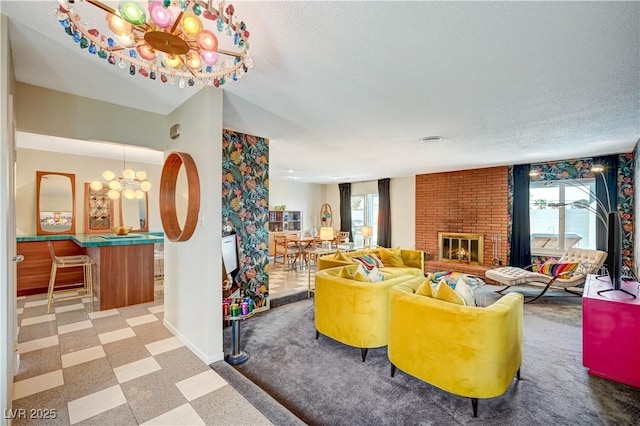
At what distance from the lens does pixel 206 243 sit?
2486 millimetres

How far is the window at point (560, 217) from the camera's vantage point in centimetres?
523

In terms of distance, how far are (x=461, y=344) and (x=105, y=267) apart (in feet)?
13.5

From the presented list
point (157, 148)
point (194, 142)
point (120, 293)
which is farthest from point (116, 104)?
point (120, 293)

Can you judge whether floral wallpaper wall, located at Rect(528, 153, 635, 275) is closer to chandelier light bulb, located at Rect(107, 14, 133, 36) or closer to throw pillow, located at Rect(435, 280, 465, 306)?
throw pillow, located at Rect(435, 280, 465, 306)

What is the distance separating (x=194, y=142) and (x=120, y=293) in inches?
99.5

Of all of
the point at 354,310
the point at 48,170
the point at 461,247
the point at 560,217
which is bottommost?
the point at 354,310

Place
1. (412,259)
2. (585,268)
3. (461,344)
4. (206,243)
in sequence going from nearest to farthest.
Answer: (461,344) → (206,243) → (585,268) → (412,259)

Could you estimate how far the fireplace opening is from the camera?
6.23m

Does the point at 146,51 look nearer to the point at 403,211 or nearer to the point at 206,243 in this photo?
the point at 206,243

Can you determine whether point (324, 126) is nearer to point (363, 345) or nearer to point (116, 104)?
point (116, 104)

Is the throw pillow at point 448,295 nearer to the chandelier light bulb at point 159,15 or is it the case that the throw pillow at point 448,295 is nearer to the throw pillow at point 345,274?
the throw pillow at point 345,274

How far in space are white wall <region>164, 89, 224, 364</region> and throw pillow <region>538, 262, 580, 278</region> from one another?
4931mm

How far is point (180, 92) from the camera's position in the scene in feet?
8.73

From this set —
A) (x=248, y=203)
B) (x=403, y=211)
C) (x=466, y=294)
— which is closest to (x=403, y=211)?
(x=403, y=211)
